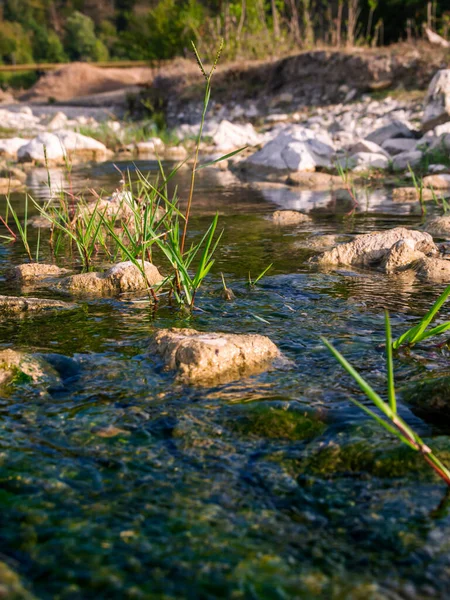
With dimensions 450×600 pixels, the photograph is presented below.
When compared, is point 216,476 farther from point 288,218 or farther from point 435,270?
point 288,218

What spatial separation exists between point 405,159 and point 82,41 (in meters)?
46.5

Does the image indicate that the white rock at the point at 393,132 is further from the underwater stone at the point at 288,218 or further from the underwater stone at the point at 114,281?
the underwater stone at the point at 114,281

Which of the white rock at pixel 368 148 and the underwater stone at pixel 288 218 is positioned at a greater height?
the white rock at pixel 368 148

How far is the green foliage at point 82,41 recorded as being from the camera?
1941 inches

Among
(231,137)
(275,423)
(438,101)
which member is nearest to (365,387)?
(275,423)

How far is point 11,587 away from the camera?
1.30 m

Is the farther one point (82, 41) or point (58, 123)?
point (82, 41)

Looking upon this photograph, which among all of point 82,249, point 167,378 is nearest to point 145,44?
point 82,249

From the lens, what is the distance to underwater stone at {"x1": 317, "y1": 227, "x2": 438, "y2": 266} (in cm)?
426

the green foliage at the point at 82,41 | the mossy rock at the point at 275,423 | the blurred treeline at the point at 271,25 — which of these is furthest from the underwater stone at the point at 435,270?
the green foliage at the point at 82,41

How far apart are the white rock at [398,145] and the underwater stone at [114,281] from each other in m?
7.01

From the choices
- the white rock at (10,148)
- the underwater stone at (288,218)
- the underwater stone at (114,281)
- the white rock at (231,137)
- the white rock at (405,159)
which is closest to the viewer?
the underwater stone at (114,281)

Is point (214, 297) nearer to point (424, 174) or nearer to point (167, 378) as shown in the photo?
point (167, 378)

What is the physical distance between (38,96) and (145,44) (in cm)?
958
